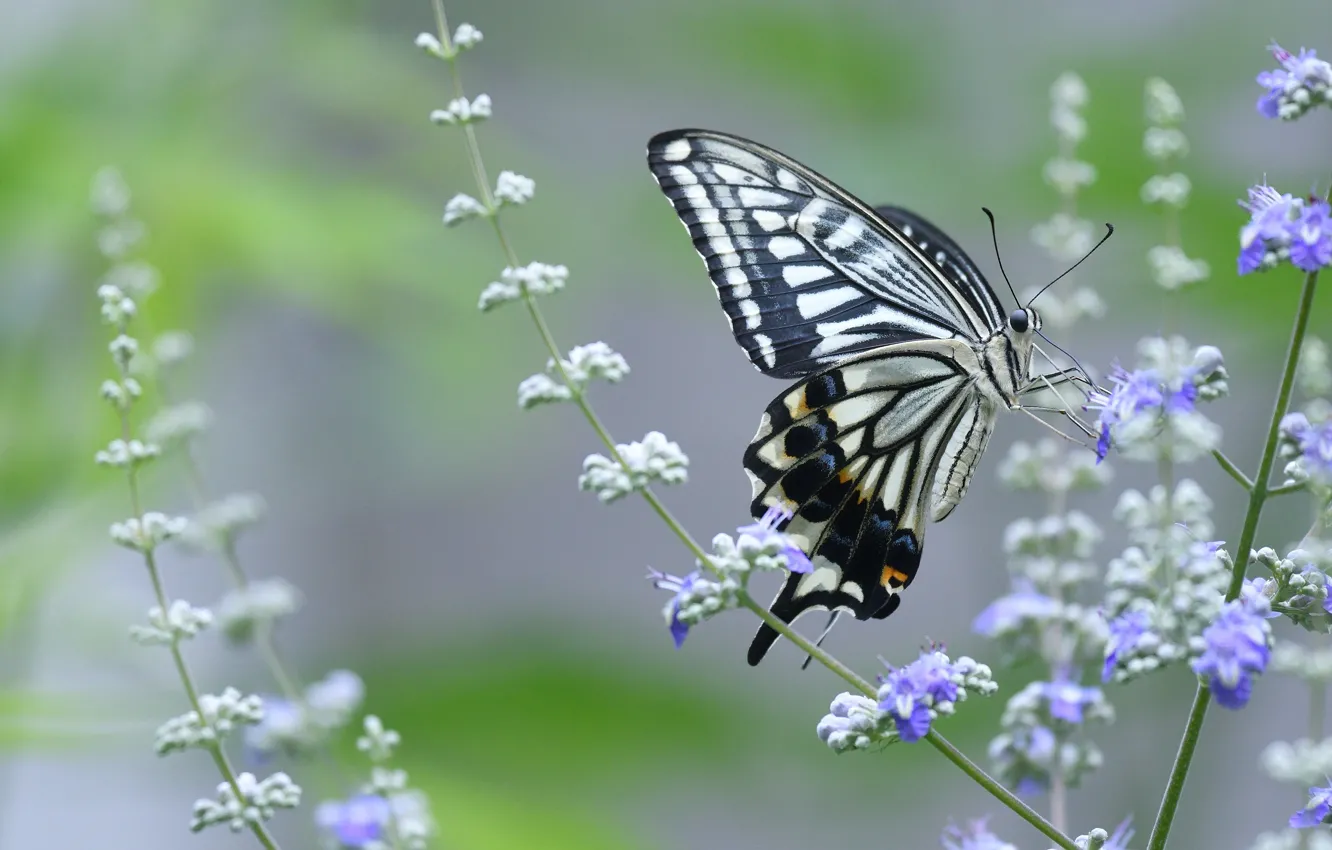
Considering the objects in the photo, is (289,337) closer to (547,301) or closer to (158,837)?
(158,837)

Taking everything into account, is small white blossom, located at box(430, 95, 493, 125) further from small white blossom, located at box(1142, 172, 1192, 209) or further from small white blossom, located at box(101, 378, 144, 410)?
small white blossom, located at box(1142, 172, 1192, 209)

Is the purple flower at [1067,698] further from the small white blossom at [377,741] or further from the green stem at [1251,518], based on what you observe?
the small white blossom at [377,741]

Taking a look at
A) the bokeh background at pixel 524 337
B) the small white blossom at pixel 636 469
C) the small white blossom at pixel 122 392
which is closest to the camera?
the small white blossom at pixel 636 469

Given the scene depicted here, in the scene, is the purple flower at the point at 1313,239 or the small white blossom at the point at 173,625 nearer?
the purple flower at the point at 1313,239

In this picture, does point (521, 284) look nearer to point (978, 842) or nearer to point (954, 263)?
point (978, 842)

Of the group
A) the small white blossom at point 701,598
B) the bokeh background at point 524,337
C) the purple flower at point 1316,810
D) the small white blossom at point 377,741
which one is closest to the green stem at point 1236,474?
the purple flower at point 1316,810

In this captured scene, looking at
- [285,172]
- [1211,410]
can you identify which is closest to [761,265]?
[285,172]

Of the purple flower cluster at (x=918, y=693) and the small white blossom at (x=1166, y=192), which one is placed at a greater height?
the small white blossom at (x=1166, y=192)
